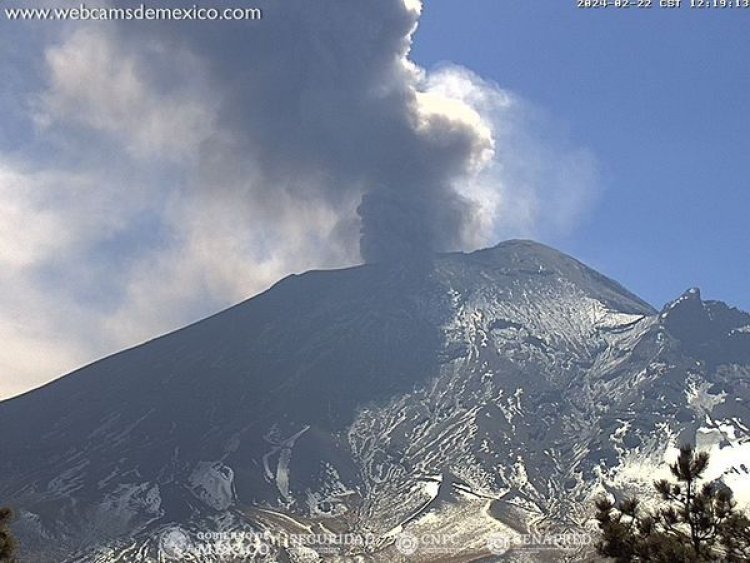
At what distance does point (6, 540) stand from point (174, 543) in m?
160

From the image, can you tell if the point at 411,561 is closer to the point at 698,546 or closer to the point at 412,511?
the point at 412,511

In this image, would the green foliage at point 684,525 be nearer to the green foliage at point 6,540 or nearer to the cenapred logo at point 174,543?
the green foliage at point 6,540

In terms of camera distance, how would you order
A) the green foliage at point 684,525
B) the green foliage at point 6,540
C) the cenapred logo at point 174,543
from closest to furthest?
the green foliage at point 684,525, the green foliage at point 6,540, the cenapred logo at point 174,543

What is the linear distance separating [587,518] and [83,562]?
110m

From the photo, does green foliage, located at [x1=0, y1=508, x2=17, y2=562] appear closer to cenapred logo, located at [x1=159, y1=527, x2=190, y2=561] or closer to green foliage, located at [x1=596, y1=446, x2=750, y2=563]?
green foliage, located at [x1=596, y1=446, x2=750, y2=563]

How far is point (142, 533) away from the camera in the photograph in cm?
17200

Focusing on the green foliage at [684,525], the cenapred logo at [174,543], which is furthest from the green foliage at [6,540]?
the cenapred logo at [174,543]

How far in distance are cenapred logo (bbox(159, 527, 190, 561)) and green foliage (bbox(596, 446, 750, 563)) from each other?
158m

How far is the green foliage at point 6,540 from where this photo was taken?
1745 centimetres

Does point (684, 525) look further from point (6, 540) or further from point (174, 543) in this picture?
point (174, 543)

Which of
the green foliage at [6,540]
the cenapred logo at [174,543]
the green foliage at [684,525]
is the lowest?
the green foliage at [684,525]

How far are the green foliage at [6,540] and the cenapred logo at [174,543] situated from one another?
152 m

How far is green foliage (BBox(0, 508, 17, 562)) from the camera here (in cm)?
1745

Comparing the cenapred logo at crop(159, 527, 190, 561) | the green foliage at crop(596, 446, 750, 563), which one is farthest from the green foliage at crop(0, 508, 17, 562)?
the cenapred logo at crop(159, 527, 190, 561)
